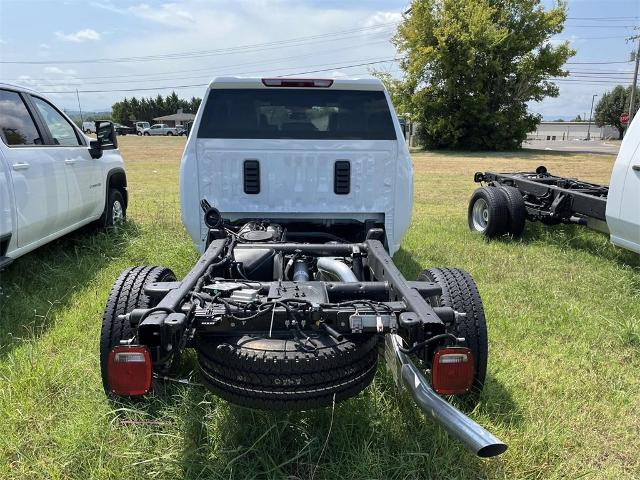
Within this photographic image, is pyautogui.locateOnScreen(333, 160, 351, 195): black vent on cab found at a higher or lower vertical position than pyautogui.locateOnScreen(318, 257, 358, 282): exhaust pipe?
higher

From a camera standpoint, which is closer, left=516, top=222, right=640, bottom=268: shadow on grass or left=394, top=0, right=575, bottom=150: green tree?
left=516, top=222, right=640, bottom=268: shadow on grass

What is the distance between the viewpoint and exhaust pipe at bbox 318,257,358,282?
3.30 metres

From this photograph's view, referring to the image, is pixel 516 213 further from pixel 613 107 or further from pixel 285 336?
pixel 613 107

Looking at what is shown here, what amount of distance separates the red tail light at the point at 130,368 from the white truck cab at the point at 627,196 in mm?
4416

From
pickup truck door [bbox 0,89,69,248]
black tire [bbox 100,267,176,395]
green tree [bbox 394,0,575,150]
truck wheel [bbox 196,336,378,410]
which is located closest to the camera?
truck wheel [bbox 196,336,378,410]

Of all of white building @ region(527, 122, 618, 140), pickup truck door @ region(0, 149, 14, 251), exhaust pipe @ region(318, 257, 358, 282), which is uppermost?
pickup truck door @ region(0, 149, 14, 251)

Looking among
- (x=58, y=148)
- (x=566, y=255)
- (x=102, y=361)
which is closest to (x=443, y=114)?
(x=566, y=255)

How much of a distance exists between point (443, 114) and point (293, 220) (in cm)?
3114

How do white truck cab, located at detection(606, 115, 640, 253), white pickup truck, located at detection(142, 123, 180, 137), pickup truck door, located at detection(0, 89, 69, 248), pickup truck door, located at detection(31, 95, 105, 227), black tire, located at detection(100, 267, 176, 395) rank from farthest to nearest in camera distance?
white pickup truck, located at detection(142, 123, 180, 137) → pickup truck door, located at detection(31, 95, 105, 227) → white truck cab, located at detection(606, 115, 640, 253) → pickup truck door, located at detection(0, 89, 69, 248) → black tire, located at detection(100, 267, 176, 395)

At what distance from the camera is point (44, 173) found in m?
4.89

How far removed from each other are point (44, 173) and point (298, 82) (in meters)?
2.50

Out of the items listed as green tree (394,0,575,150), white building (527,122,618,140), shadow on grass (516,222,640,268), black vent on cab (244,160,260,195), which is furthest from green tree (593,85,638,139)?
black vent on cab (244,160,260,195)

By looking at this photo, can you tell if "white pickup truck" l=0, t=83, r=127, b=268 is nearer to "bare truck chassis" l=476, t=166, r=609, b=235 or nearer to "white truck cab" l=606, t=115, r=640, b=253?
"bare truck chassis" l=476, t=166, r=609, b=235

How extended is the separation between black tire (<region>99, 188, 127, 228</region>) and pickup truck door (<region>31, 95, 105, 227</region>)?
326mm
